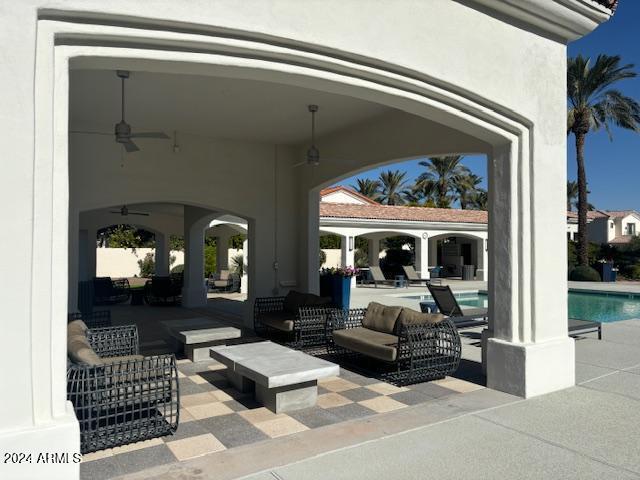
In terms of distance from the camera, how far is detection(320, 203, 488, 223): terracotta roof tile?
75.5ft

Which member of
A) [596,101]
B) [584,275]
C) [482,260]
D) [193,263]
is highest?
[596,101]

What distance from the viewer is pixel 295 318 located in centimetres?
893

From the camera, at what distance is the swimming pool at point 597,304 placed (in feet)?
48.0

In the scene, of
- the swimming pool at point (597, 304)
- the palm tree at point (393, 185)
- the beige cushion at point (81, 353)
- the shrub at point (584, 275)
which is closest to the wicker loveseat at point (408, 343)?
the beige cushion at point (81, 353)

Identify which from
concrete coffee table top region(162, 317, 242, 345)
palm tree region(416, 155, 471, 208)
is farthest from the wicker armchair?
palm tree region(416, 155, 471, 208)

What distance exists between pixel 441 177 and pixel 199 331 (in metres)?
34.1

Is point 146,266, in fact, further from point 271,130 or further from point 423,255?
point 271,130

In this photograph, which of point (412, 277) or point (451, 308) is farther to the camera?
point (412, 277)

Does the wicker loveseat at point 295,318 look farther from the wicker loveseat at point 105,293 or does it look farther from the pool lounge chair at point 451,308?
the wicker loveseat at point 105,293

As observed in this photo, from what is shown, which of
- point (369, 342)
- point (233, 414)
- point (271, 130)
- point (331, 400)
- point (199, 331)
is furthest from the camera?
point (271, 130)

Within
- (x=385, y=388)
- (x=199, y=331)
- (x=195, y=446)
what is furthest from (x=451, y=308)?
(x=195, y=446)

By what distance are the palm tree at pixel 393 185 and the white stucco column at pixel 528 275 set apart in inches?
1452

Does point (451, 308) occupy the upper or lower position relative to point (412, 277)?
upper

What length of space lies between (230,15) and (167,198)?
21.1 ft
